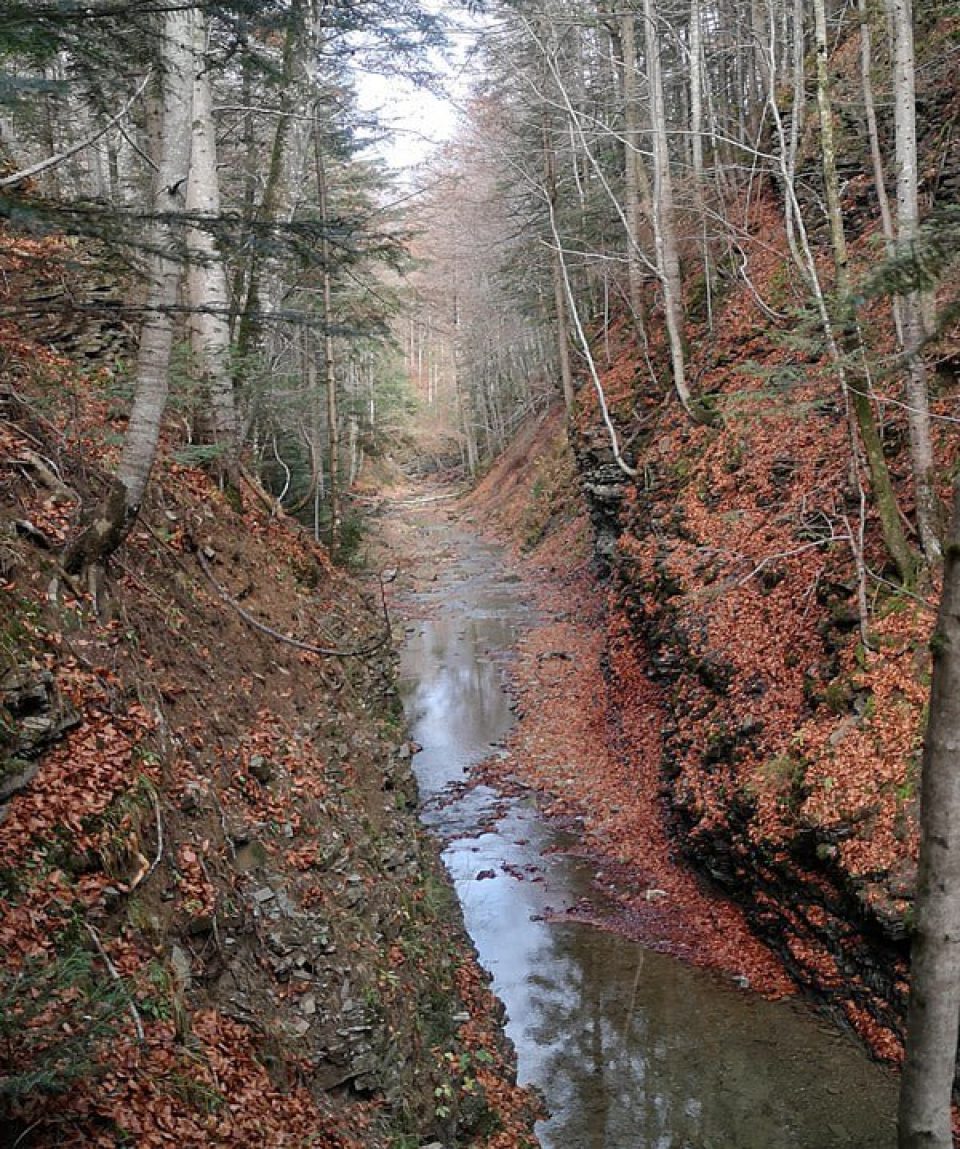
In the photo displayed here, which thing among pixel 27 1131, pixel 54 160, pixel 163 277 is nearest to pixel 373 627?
pixel 163 277

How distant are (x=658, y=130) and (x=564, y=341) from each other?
9.94m

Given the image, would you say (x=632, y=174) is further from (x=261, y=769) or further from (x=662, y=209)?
(x=261, y=769)

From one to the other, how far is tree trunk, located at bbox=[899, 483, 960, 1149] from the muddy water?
3123 millimetres

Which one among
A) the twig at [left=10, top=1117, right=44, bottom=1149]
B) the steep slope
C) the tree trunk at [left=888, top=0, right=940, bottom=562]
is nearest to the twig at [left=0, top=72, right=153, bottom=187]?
the steep slope

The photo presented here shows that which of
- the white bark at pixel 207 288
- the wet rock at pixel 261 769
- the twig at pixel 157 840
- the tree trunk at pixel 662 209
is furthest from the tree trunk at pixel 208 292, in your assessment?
the tree trunk at pixel 662 209

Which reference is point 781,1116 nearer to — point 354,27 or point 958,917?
point 958,917

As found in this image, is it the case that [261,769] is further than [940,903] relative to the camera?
Yes

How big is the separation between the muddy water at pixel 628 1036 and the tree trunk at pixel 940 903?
3123mm

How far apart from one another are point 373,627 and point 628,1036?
774cm

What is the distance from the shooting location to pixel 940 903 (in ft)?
16.3

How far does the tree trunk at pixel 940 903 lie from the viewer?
4914 millimetres

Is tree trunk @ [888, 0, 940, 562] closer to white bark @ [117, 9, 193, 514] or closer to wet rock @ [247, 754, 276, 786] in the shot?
white bark @ [117, 9, 193, 514]

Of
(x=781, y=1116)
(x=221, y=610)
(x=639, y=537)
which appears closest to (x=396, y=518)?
(x=639, y=537)

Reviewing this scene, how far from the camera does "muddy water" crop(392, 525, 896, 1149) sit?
7.74 meters
